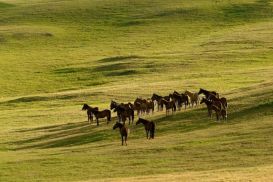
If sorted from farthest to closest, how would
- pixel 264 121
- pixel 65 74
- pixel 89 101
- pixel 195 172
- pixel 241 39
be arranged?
pixel 241 39, pixel 65 74, pixel 89 101, pixel 264 121, pixel 195 172

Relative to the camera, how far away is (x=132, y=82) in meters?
75.3

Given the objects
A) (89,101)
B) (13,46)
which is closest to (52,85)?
(89,101)

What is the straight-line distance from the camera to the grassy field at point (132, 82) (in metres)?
37.7

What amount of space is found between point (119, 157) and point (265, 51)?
54.7 meters

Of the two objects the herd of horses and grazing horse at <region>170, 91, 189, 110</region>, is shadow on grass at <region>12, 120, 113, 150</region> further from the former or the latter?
grazing horse at <region>170, 91, 189, 110</region>

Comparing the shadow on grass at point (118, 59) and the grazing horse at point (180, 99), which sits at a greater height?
the shadow on grass at point (118, 59)

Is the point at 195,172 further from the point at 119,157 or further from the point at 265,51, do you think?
the point at 265,51

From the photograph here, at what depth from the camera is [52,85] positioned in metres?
82.8

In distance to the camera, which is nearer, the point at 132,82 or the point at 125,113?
the point at 125,113

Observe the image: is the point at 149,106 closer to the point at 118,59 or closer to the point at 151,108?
the point at 151,108

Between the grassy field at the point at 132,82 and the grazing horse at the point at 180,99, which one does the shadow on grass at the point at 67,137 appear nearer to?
the grassy field at the point at 132,82

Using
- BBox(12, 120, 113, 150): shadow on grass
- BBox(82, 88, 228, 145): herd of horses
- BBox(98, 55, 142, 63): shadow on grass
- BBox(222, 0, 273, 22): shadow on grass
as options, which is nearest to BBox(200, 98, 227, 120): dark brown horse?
BBox(82, 88, 228, 145): herd of horses

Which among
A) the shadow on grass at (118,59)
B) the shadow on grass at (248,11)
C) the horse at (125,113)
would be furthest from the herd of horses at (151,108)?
the shadow on grass at (248,11)

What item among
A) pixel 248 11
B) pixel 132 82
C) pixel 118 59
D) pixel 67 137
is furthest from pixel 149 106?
pixel 248 11
